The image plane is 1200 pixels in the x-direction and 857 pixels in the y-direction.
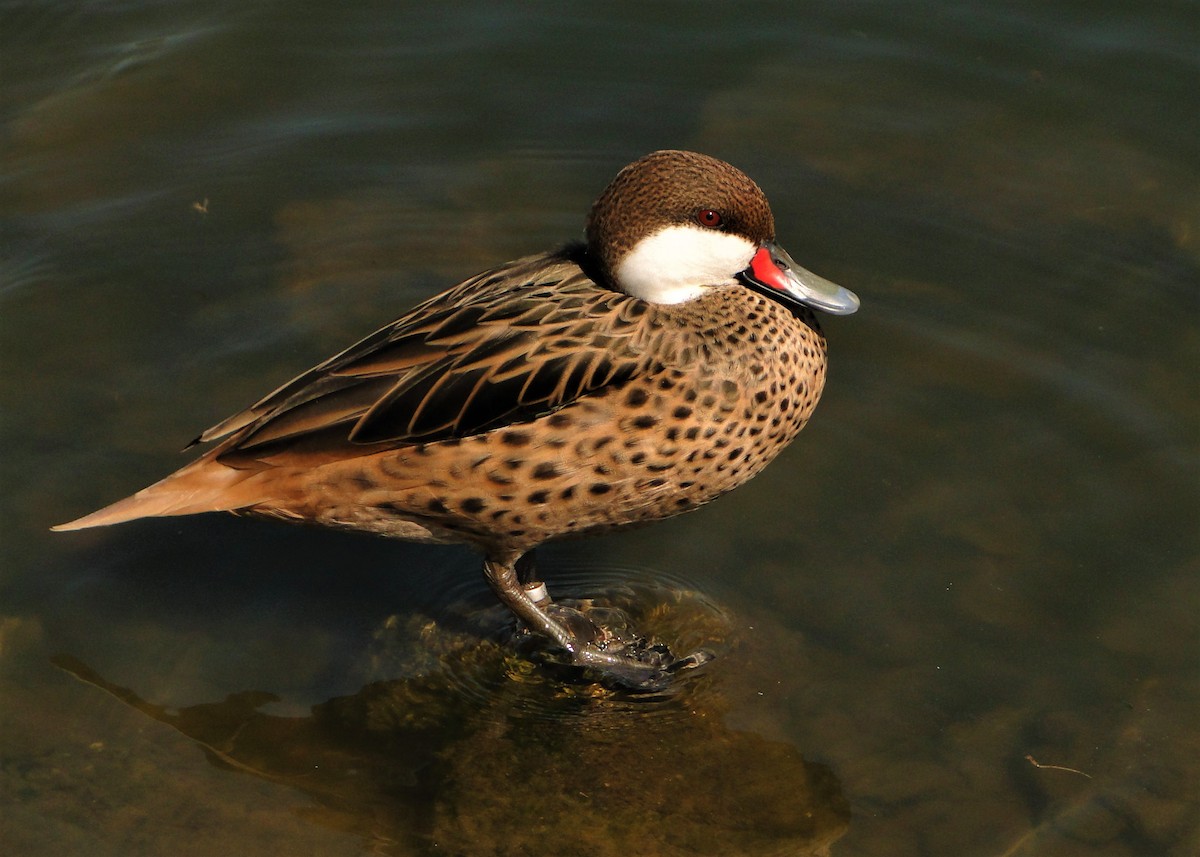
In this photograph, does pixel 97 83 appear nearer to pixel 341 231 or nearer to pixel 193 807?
pixel 341 231

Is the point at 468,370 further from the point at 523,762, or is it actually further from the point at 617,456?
the point at 523,762

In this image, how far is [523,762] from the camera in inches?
205

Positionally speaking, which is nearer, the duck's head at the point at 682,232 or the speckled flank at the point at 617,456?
the speckled flank at the point at 617,456

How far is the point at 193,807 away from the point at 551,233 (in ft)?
11.7

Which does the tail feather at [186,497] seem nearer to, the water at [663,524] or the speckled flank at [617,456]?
the speckled flank at [617,456]

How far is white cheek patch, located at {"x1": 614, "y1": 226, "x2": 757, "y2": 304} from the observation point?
16.8 ft

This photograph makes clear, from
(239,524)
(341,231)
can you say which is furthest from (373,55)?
(239,524)

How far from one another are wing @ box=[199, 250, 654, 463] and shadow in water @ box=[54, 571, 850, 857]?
3.34 feet

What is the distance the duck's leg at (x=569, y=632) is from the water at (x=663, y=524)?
14 centimetres

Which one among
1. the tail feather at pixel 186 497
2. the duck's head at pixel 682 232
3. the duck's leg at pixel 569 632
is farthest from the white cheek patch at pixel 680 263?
the tail feather at pixel 186 497

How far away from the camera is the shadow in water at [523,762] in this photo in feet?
16.2

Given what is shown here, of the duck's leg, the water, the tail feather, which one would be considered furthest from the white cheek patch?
the tail feather

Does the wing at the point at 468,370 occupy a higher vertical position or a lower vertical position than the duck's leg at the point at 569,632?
higher

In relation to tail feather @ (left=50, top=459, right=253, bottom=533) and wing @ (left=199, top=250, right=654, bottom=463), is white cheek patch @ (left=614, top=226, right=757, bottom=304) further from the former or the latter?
tail feather @ (left=50, top=459, right=253, bottom=533)
